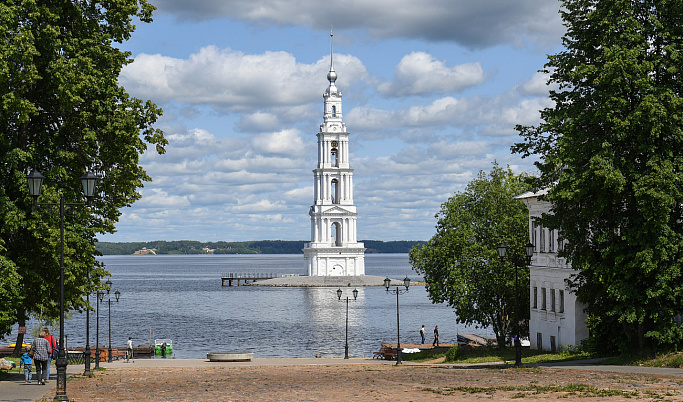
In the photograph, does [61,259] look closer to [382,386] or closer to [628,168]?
[382,386]

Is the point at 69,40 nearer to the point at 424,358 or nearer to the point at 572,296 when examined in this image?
the point at 572,296

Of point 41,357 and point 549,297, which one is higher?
point 549,297

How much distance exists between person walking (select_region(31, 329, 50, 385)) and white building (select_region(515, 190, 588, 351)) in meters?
25.4

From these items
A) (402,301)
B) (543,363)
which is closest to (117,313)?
(402,301)

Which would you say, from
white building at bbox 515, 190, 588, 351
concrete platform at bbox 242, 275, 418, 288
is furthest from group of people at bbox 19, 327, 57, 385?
concrete platform at bbox 242, 275, 418, 288

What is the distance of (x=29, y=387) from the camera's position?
26.6 meters

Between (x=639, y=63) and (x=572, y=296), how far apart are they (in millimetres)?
15472

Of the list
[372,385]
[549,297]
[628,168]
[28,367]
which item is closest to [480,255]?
[549,297]

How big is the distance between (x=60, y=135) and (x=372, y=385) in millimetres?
13285

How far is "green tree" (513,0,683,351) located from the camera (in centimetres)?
3088

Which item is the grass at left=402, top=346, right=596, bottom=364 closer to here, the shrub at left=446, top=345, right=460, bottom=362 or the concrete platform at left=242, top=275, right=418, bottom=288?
the shrub at left=446, top=345, right=460, bottom=362

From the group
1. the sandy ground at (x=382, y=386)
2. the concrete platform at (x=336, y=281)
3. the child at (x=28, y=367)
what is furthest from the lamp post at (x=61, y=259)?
the concrete platform at (x=336, y=281)

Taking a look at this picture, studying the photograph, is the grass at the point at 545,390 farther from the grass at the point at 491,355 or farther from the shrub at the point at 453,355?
the shrub at the point at 453,355

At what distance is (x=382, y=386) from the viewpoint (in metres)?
26.4
